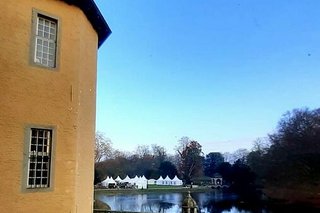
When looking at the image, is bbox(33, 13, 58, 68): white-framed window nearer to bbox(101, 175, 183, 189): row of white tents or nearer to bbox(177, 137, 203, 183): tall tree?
bbox(101, 175, 183, 189): row of white tents

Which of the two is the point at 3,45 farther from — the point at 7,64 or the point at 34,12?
the point at 34,12

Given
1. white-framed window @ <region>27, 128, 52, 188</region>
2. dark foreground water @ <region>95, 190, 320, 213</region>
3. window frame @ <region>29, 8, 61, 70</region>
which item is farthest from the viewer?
dark foreground water @ <region>95, 190, 320, 213</region>

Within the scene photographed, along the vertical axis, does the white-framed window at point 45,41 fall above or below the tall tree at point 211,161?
above

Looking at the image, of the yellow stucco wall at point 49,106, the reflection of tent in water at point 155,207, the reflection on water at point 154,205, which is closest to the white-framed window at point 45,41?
the yellow stucco wall at point 49,106

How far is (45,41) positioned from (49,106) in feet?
5.89

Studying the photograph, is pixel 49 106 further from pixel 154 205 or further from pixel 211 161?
pixel 211 161

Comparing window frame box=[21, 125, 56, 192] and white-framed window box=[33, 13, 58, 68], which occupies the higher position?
white-framed window box=[33, 13, 58, 68]

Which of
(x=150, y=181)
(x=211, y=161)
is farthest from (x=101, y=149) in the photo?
(x=211, y=161)

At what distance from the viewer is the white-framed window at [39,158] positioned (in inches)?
337

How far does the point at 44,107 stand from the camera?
29.1 feet

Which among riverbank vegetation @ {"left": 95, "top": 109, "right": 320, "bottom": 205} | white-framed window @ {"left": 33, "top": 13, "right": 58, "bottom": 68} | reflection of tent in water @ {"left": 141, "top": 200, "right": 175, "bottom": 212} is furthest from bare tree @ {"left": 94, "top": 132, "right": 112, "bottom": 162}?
white-framed window @ {"left": 33, "top": 13, "right": 58, "bottom": 68}

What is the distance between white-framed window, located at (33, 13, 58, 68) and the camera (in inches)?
360

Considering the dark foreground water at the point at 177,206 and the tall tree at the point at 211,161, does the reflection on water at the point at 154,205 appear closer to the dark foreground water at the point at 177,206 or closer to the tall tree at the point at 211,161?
the dark foreground water at the point at 177,206

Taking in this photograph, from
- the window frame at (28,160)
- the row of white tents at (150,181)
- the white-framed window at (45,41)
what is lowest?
the row of white tents at (150,181)
